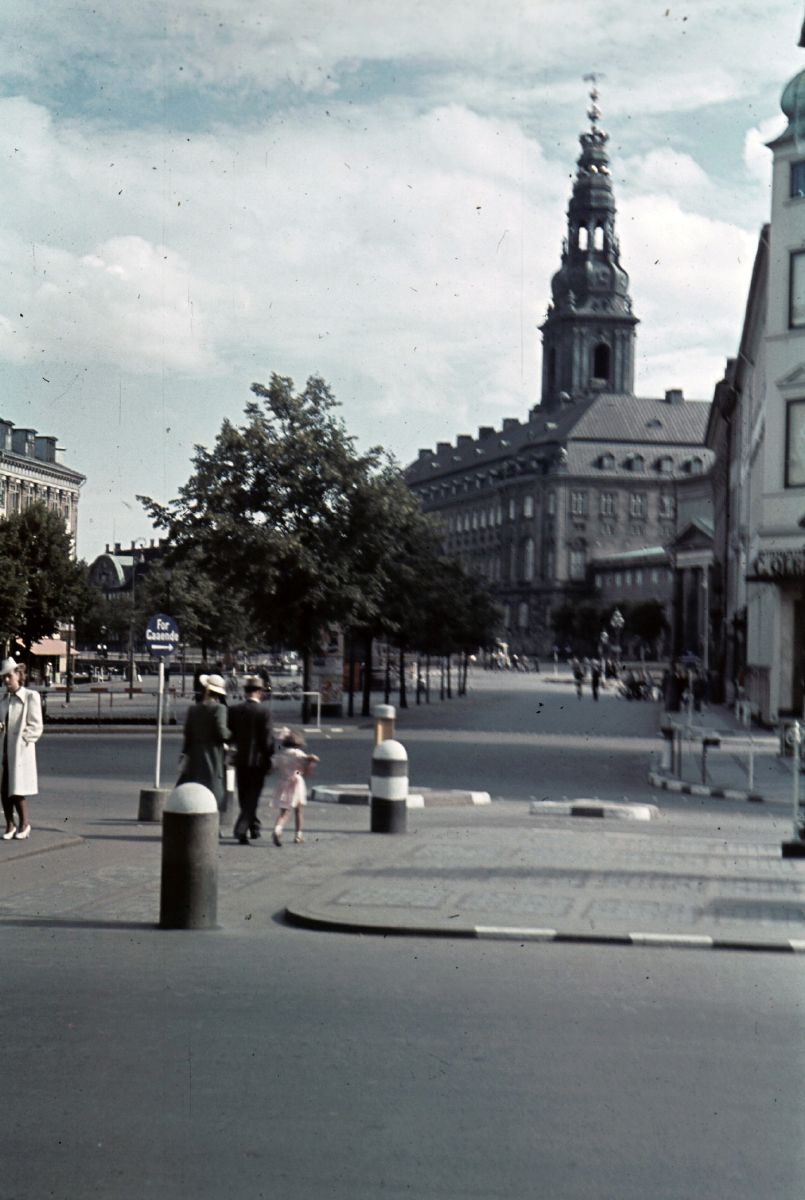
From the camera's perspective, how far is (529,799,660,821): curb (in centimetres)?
1869

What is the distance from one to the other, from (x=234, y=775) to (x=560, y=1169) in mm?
10882

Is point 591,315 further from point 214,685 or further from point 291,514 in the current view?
point 214,685

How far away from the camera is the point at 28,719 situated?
1531cm

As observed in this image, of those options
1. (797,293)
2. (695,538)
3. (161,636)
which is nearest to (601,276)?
(695,538)

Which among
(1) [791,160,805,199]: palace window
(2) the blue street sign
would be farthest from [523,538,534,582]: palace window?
(2) the blue street sign

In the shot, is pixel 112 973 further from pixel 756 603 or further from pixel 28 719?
pixel 756 603

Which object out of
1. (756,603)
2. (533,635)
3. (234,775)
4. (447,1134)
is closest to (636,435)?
(533,635)

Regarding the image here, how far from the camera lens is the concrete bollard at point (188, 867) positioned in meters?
10.1

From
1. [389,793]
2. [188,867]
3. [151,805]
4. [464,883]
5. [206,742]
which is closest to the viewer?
[188,867]

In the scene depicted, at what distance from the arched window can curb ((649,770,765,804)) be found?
144429 mm

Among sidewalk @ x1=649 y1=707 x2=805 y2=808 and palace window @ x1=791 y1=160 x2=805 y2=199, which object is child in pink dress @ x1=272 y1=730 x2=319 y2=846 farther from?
palace window @ x1=791 y1=160 x2=805 y2=199

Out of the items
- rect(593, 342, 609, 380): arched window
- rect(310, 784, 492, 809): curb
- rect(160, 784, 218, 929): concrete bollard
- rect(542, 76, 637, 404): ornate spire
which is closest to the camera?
rect(160, 784, 218, 929): concrete bollard

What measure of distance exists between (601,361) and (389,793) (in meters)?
154

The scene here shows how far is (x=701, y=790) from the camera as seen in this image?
912 inches
